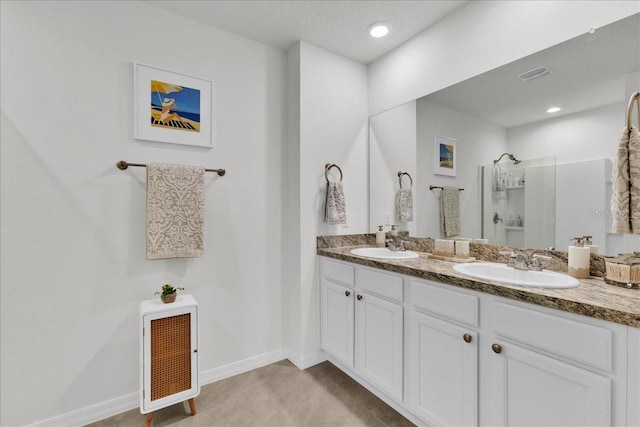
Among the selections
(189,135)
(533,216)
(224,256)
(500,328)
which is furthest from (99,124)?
(533,216)

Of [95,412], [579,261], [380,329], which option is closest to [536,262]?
[579,261]

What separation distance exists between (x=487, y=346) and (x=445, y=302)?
0.24 meters

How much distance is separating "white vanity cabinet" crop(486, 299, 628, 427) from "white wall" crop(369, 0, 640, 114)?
4.51ft

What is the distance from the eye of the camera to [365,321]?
1917 millimetres

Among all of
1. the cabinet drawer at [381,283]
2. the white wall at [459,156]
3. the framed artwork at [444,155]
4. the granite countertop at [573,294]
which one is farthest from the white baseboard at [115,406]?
the framed artwork at [444,155]

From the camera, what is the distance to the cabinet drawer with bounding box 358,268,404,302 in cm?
168

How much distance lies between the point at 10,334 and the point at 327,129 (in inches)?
91.2

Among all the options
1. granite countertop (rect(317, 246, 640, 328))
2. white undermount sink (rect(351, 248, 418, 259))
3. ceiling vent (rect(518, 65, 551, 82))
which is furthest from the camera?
white undermount sink (rect(351, 248, 418, 259))

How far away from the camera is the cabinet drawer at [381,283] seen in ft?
5.52

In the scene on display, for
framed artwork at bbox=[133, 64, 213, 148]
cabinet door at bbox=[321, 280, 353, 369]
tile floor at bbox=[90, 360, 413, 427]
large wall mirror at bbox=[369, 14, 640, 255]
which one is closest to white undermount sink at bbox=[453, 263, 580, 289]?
large wall mirror at bbox=[369, 14, 640, 255]

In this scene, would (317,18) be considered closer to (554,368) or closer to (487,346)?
(487,346)

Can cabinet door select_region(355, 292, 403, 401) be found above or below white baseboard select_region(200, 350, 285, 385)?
above

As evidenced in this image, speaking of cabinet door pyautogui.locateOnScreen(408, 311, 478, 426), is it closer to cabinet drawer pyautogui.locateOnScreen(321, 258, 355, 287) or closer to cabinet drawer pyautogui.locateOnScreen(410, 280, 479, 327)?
cabinet drawer pyautogui.locateOnScreen(410, 280, 479, 327)

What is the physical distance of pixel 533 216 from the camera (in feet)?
5.45
